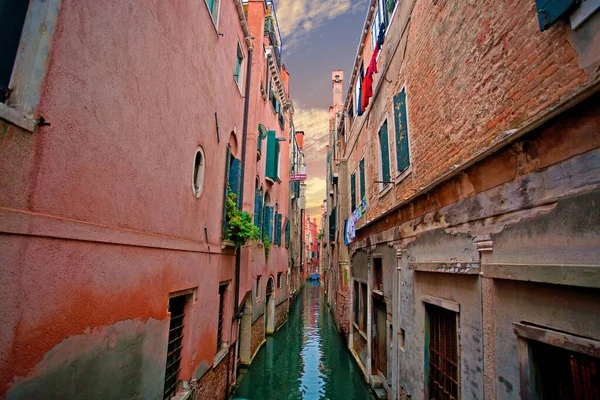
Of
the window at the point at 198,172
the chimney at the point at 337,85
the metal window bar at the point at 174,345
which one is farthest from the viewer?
the chimney at the point at 337,85

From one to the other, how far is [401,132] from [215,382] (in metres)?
6.59

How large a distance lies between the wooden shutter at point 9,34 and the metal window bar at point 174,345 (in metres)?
3.70

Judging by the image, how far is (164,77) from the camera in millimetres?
4383

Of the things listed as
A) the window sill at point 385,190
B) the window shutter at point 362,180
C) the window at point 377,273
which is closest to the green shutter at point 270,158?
the window shutter at point 362,180

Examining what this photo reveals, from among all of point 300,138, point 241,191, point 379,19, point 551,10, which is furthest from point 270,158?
point 300,138

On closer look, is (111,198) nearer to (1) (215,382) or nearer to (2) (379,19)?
(1) (215,382)

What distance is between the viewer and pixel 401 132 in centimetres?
682

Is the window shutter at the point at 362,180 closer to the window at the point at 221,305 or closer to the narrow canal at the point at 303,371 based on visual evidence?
the window at the point at 221,305

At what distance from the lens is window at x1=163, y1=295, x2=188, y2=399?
4.82m

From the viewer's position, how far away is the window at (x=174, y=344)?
4824 millimetres

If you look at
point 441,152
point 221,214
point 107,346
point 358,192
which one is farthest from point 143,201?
point 358,192

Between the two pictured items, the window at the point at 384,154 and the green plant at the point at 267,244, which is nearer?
the window at the point at 384,154

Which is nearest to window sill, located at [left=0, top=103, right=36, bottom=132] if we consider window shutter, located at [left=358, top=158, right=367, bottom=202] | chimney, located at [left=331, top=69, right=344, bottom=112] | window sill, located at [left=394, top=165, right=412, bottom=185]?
window sill, located at [left=394, top=165, right=412, bottom=185]

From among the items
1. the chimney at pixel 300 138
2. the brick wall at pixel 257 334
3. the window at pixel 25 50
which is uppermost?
the chimney at pixel 300 138
